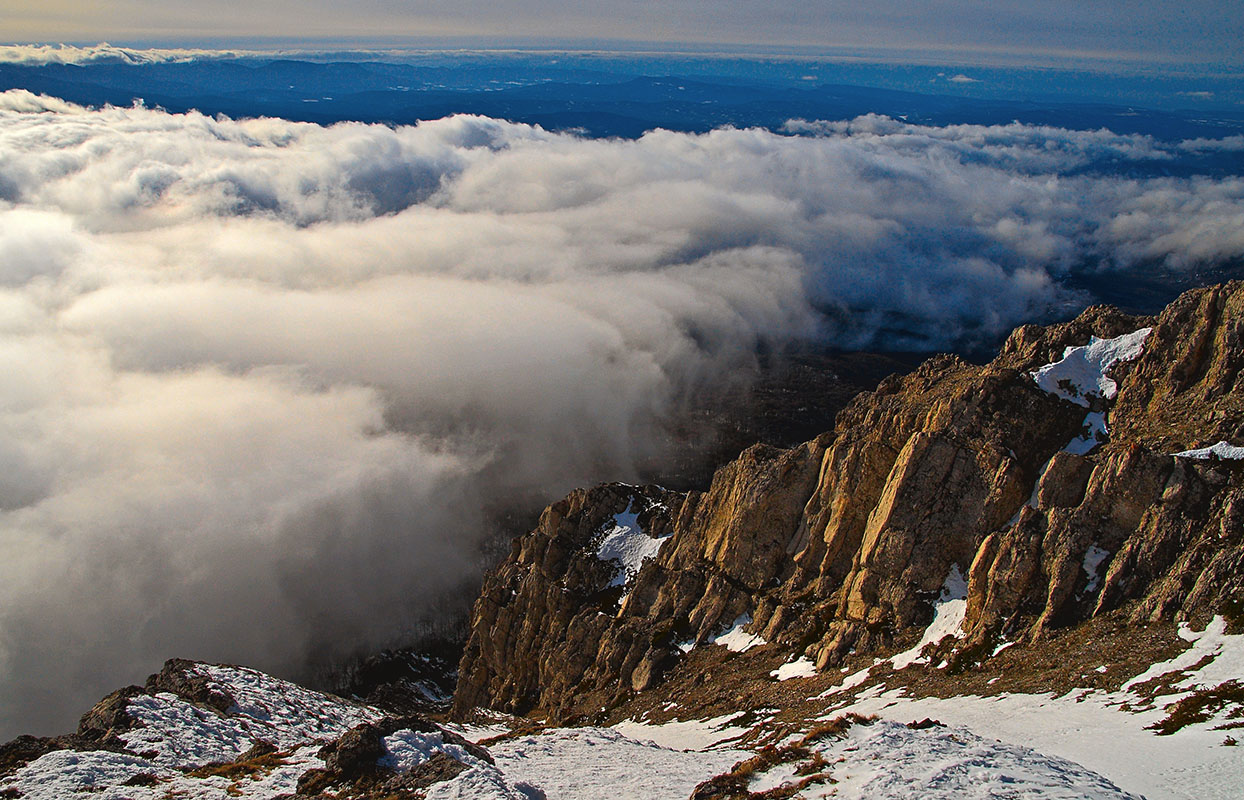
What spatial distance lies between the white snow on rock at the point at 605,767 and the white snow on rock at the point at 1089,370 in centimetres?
7701

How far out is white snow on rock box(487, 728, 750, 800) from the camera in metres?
43.8

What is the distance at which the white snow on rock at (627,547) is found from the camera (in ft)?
461

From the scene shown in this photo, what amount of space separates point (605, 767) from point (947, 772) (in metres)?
26.2

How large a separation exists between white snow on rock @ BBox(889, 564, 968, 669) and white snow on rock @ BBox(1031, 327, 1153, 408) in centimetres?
3222

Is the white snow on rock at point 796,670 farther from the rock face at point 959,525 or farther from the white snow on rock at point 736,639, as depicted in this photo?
the white snow on rock at point 736,639

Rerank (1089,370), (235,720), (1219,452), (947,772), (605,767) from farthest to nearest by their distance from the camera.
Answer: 1. (1089,370)
2. (1219,452)
3. (235,720)
4. (605,767)
5. (947,772)

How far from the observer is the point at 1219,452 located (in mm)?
73875

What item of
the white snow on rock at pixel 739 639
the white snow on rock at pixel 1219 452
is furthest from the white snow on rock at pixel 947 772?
the white snow on rock at pixel 739 639

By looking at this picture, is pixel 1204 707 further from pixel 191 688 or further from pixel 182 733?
pixel 191 688

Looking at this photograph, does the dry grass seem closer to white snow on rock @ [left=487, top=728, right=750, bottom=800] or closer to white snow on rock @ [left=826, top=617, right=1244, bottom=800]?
white snow on rock @ [left=826, top=617, right=1244, bottom=800]

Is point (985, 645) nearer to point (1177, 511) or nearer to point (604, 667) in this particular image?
point (1177, 511)

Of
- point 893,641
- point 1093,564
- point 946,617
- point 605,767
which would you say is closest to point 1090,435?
point 1093,564

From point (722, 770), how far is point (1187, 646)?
4395 centimetres

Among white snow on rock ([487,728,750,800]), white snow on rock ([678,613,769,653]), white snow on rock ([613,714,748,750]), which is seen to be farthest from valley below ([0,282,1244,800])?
white snow on rock ([613,714,748,750])
